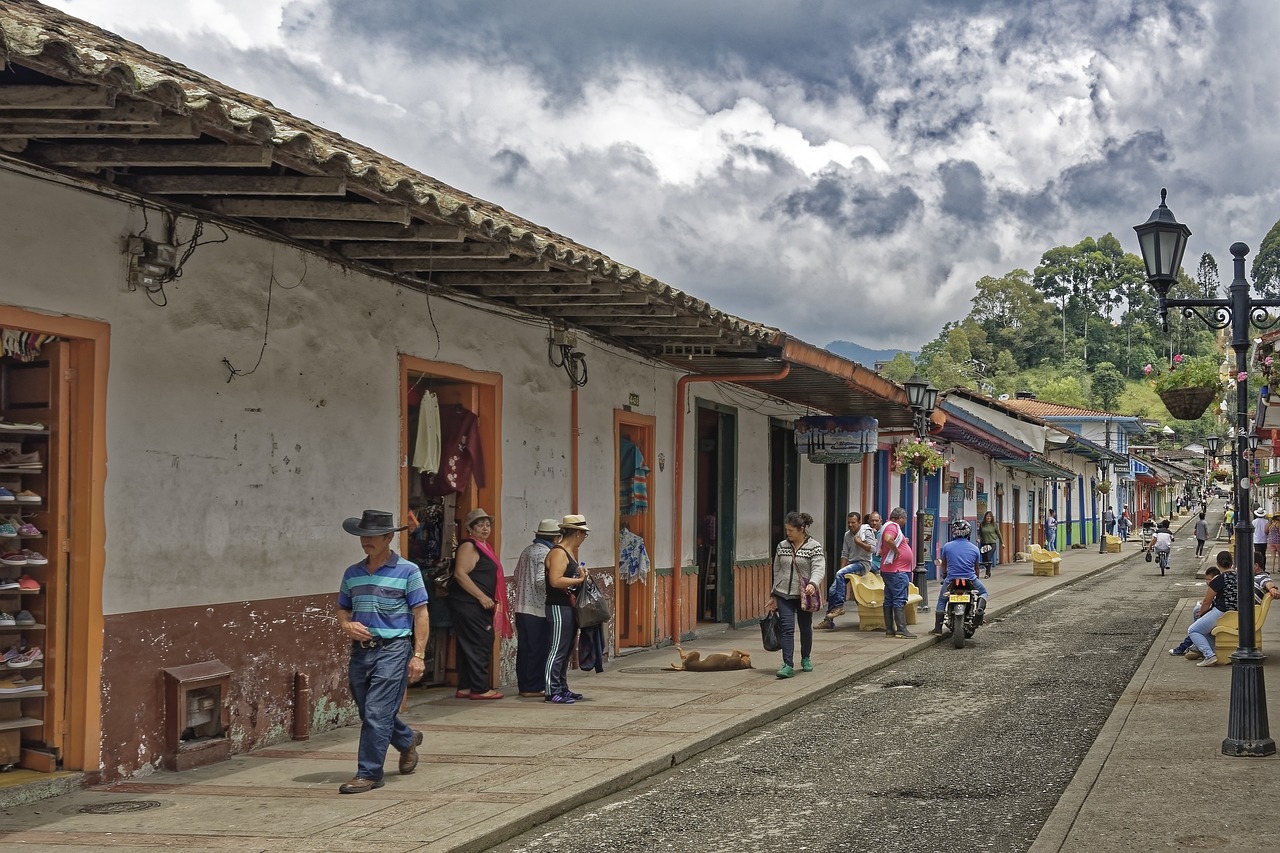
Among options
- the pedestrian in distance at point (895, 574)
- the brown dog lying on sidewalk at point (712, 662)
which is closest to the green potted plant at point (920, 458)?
the pedestrian in distance at point (895, 574)

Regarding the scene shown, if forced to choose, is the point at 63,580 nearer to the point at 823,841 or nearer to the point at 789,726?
the point at 823,841

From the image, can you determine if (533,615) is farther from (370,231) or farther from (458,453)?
(370,231)

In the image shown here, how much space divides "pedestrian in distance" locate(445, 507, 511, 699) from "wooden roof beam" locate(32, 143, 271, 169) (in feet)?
15.1

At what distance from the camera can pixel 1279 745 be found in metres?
8.91

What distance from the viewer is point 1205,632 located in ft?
45.1

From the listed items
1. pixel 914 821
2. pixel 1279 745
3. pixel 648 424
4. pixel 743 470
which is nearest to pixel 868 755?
pixel 914 821

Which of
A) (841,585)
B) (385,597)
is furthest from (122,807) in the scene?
(841,585)

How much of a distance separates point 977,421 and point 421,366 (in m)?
19.7

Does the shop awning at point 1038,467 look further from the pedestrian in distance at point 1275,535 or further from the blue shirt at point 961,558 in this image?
the blue shirt at point 961,558

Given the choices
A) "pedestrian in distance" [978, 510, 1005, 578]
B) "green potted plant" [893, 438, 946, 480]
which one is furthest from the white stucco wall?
"pedestrian in distance" [978, 510, 1005, 578]

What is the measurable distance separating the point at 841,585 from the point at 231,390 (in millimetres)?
11679

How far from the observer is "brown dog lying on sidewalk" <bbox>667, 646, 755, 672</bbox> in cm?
1295

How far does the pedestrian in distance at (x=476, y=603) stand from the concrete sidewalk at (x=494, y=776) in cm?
24

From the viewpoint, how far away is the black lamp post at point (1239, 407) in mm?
8469
